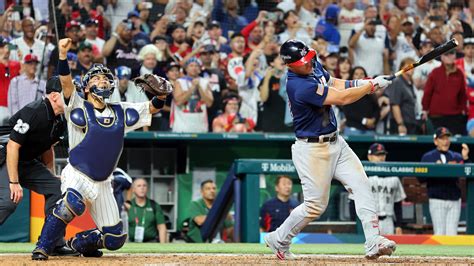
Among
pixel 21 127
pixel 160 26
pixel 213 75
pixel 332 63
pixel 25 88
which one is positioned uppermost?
pixel 160 26

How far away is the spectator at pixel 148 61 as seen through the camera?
13.4m

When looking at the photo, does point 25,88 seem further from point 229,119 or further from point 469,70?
point 469,70

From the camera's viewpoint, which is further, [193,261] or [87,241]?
[87,241]

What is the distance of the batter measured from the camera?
24.5 feet

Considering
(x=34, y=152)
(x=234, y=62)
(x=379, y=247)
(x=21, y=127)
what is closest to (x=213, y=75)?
(x=234, y=62)

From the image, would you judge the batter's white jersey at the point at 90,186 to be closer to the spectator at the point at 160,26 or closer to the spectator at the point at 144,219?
the spectator at the point at 144,219

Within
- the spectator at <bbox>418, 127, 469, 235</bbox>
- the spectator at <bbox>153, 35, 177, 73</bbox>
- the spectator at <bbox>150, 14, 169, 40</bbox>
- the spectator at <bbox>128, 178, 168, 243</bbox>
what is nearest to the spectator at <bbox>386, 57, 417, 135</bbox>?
the spectator at <bbox>418, 127, 469, 235</bbox>

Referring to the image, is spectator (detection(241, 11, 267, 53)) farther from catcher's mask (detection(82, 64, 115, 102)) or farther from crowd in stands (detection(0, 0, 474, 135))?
catcher's mask (detection(82, 64, 115, 102))

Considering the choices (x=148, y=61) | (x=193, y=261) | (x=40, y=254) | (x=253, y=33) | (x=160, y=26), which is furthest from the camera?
(x=253, y=33)

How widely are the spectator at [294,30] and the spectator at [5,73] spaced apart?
410 cm

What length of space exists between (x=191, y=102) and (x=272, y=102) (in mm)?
1253

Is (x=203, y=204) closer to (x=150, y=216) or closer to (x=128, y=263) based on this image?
(x=150, y=216)

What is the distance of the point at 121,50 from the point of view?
13.6 metres

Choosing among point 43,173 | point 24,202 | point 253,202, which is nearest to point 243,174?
point 253,202
